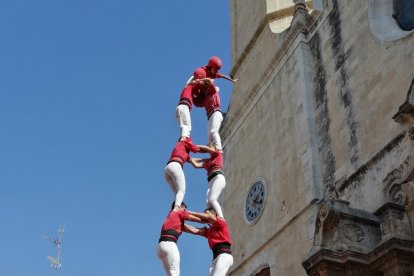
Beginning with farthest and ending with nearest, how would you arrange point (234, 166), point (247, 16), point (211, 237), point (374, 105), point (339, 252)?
1. point (247, 16)
2. point (234, 166)
3. point (374, 105)
4. point (339, 252)
5. point (211, 237)

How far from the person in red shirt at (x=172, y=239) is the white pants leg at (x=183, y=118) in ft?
4.66

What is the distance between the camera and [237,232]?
20.4 m

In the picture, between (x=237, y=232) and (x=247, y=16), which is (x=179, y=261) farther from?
(x=247, y=16)

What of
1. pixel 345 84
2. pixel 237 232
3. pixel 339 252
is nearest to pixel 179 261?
pixel 339 252

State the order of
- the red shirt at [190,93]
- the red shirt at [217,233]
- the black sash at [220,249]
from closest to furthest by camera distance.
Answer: the black sash at [220,249] < the red shirt at [217,233] < the red shirt at [190,93]

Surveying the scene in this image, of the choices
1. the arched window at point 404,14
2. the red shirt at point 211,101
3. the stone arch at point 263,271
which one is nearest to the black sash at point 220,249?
the red shirt at point 211,101

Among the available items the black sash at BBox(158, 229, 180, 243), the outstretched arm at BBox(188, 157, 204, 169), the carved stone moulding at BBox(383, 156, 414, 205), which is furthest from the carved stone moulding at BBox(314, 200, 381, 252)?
the black sash at BBox(158, 229, 180, 243)

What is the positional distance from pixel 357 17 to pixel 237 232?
7328 mm

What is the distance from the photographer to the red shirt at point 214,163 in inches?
383

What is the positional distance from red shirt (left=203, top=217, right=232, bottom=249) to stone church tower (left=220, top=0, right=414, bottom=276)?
334cm

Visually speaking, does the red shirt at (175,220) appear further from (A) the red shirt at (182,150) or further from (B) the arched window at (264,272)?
(B) the arched window at (264,272)

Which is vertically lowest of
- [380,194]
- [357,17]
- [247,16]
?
[380,194]

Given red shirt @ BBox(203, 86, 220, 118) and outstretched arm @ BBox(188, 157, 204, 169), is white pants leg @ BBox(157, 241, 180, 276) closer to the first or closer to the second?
outstretched arm @ BBox(188, 157, 204, 169)

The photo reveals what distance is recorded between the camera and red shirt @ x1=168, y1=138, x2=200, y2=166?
31.0ft
